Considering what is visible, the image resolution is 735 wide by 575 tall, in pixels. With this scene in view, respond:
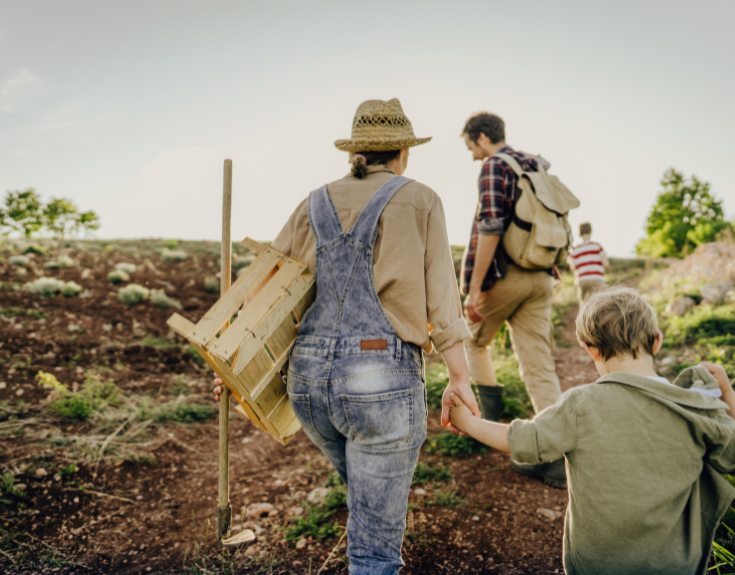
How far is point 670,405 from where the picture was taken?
1.52 m

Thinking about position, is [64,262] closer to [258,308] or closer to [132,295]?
[132,295]

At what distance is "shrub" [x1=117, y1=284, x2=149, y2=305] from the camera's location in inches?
356

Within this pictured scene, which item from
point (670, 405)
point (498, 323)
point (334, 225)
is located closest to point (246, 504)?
point (498, 323)

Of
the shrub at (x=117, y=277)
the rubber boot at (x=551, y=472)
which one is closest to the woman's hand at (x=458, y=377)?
the rubber boot at (x=551, y=472)

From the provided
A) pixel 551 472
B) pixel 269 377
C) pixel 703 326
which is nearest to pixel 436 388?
pixel 551 472

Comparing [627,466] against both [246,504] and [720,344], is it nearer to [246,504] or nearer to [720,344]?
[246,504]

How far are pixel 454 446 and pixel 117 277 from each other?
366 inches

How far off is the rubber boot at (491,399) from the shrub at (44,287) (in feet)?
27.6

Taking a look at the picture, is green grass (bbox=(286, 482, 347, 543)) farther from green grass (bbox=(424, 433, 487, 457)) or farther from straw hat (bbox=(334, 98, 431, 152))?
straw hat (bbox=(334, 98, 431, 152))

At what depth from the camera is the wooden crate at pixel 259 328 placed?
5.74ft

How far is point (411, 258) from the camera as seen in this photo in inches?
67.6

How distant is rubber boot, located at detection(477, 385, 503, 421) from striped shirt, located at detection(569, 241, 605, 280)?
4679 millimetres

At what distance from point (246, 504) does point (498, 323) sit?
2382mm

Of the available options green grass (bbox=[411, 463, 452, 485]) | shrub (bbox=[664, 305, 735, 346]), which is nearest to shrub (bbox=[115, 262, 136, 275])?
green grass (bbox=[411, 463, 452, 485])
